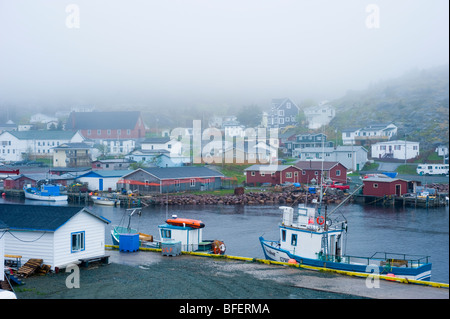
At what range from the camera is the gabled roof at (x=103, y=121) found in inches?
2832

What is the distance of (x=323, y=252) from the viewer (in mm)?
14430

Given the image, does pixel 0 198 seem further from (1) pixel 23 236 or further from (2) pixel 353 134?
(2) pixel 353 134

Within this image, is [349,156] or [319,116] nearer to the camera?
[349,156]

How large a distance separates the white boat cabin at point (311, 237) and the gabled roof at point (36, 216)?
611 cm

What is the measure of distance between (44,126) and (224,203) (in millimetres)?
52286

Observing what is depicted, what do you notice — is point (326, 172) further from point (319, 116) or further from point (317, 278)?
point (319, 116)

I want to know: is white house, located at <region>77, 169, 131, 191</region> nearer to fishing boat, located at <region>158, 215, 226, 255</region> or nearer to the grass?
the grass

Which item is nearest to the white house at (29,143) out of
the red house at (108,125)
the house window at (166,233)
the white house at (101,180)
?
the white house at (101,180)

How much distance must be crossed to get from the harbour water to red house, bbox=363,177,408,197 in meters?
2.12

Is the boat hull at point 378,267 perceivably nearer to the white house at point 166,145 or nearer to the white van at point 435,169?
the white van at point 435,169

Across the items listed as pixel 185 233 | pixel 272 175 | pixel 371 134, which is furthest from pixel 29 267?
pixel 371 134

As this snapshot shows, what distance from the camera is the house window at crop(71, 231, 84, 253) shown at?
12.5 meters

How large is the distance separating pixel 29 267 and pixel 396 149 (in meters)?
43.6

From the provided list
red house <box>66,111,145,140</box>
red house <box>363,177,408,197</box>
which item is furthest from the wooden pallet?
red house <box>66,111,145,140</box>
